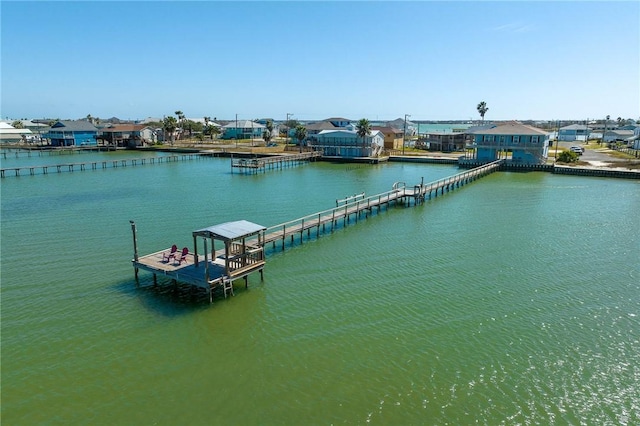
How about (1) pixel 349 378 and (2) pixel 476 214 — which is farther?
(2) pixel 476 214

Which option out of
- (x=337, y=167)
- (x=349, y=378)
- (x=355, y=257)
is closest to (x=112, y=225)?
(x=355, y=257)

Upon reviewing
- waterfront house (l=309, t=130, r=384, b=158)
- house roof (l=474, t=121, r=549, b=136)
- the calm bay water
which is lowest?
the calm bay water

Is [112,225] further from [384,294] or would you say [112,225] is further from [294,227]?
[384,294]

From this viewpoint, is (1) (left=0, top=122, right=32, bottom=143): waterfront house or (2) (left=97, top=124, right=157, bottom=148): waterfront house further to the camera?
(1) (left=0, top=122, right=32, bottom=143): waterfront house

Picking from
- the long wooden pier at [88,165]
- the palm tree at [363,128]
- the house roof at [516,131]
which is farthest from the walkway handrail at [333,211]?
the long wooden pier at [88,165]

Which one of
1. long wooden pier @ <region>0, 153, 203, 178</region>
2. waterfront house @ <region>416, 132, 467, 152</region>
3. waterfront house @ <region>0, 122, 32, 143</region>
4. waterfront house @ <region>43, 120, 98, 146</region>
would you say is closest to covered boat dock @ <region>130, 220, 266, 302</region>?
long wooden pier @ <region>0, 153, 203, 178</region>

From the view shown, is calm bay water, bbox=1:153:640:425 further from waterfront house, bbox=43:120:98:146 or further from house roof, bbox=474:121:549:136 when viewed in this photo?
waterfront house, bbox=43:120:98:146

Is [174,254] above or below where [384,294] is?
above
